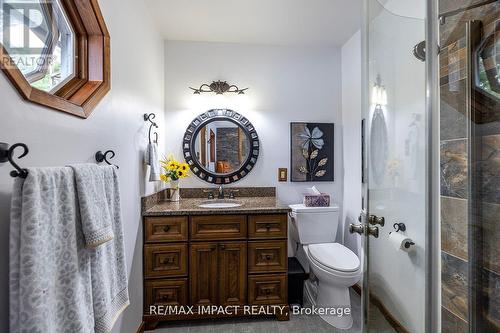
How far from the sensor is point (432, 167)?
0.86 meters

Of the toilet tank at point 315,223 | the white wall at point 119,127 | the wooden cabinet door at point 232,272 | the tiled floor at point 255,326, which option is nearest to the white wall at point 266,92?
the white wall at point 119,127

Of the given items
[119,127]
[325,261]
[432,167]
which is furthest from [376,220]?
[119,127]

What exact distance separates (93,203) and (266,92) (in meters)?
2.05

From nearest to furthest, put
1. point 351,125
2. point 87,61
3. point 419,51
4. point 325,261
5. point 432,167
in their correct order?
1. point 432,167
2. point 419,51
3. point 87,61
4. point 325,261
5. point 351,125

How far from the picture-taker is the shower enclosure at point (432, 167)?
908mm

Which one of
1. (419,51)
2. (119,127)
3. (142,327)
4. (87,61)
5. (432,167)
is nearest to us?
(432,167)

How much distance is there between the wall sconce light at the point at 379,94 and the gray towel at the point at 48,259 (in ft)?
4.63

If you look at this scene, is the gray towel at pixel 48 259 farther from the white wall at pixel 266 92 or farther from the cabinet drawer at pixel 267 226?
the white wall at pixel 266 92

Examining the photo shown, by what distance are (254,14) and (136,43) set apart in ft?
3.28

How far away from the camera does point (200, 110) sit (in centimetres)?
248

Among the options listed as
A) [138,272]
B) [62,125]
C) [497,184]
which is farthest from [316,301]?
[62,125]

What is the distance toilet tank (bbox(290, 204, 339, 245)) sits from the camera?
2188mm

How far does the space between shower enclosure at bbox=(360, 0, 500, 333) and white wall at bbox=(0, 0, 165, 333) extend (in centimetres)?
Answer: 138

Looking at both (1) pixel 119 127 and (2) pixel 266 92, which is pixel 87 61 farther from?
(2) pixel 266 92
